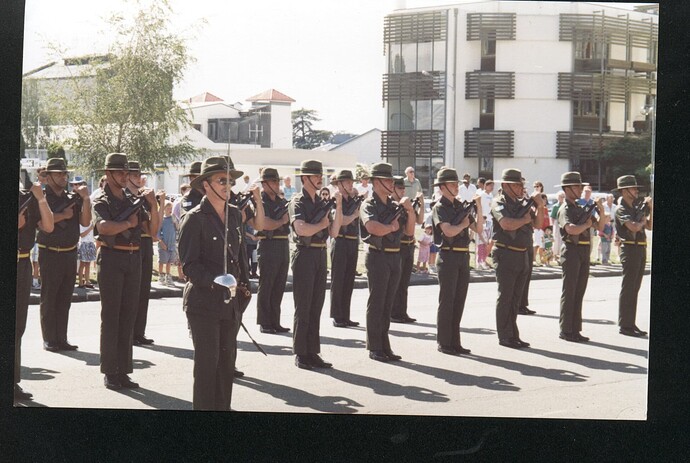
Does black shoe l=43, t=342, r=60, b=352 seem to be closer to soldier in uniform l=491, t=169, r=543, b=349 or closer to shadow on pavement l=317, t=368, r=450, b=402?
shadow on pavement l=317, t=368, r=450, b=402

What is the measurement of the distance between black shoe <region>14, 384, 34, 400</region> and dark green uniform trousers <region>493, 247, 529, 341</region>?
8.95 feet

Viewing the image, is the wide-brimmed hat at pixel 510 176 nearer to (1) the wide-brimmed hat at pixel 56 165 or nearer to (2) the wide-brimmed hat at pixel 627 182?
(2) the wide-brimmed hat at pixel 627 182

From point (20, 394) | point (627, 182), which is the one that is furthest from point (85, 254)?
point (627, 182)

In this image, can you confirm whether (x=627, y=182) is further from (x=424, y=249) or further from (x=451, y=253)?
(x=424, y=249)

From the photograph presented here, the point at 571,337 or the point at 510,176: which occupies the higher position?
the point at 510,176

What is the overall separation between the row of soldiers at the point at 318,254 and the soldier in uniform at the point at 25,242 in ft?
1.14

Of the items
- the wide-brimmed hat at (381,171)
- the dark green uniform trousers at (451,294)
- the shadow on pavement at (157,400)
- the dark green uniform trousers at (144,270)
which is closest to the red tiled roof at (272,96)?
the wide-brimmed hat at (381,171)

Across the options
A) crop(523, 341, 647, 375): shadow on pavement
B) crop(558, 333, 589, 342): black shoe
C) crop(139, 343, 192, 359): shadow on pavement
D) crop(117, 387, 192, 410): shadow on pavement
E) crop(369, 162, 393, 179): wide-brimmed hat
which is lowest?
crop(117, 387, 192, 410): shadow on pavement

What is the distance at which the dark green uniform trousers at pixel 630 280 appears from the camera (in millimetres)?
6770

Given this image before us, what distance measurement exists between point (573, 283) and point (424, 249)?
95 centimetres

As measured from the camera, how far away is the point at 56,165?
6660 millimetres

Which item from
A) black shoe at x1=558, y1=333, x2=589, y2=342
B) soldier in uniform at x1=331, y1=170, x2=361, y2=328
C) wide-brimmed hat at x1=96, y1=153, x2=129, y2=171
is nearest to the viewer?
wide-brimmed hat at x1=96, y1=153, x2=129, y2=171

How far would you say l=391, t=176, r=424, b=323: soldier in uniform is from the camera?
6.98 metres

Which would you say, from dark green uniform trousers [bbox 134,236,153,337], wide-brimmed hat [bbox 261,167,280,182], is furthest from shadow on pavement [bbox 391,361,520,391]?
dark green uniform trousers [bbox 134,236,153,337]
